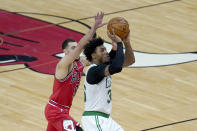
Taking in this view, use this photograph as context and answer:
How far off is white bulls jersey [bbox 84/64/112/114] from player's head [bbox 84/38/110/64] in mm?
274

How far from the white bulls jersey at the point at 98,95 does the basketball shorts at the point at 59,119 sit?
1.58 feet

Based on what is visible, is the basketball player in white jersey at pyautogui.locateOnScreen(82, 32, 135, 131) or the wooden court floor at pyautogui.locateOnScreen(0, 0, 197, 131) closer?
the basketball player in white jersey at pyautogui.locateOnScreen(82, 32, 135, 131)

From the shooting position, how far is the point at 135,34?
15.8m

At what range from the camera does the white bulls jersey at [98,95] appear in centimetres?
870

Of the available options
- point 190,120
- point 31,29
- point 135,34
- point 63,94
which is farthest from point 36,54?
point 63,94

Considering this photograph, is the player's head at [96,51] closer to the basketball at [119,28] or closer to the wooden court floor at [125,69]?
the basketball at [119,28]

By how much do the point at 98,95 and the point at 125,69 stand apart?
17.2 ft

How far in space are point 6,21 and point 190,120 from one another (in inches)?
253

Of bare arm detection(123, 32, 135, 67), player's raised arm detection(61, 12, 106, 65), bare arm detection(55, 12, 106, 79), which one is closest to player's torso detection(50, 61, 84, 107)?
bare arm detection(55, 12, 106, 79)

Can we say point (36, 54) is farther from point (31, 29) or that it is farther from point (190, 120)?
point (190, 120)

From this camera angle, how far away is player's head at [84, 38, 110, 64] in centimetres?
866

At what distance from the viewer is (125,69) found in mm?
13930

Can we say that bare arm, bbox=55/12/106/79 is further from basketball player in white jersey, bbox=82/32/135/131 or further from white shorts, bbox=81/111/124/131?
white shorts, bbox=81/111/124/131

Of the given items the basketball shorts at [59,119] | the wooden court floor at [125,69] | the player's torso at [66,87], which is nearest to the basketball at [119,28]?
the player's torso at [66,87]
